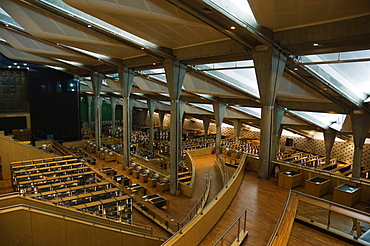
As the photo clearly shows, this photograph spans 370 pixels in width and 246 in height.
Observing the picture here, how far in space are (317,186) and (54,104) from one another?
26.6 metres

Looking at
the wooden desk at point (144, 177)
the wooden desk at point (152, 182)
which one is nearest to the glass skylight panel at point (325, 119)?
the wooden desk at point (152, 182)

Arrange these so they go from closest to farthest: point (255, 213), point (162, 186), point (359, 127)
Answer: point (255, 213) < point (162, 186) < point (359, 127)

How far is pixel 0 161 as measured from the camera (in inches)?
641

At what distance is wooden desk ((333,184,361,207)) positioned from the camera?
7.78 meters

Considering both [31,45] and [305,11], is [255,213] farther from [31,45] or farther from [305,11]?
[31,45]

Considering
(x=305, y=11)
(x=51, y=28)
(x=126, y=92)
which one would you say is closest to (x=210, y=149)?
(x=126, y=92)

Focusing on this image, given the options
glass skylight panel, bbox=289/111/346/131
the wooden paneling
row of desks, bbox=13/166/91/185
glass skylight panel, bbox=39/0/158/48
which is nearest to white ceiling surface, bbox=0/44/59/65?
the wooden paneling

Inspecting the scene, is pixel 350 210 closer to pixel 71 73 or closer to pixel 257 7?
pixel 257 7

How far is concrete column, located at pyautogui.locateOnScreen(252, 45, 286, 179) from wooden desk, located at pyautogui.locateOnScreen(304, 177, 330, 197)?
1.93 meters

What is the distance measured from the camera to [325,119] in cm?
2200

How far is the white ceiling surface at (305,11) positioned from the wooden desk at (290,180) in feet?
17.7

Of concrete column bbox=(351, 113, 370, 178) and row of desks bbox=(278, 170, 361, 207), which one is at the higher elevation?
concrete column bbox=(351, 113, 370, 178)

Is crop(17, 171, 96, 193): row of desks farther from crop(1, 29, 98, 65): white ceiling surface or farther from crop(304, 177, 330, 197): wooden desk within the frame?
crop(304, 177, 330, 197): wooden desk

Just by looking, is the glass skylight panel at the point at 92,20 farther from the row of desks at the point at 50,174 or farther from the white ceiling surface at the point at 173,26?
the row of desks at the point at 50,174
